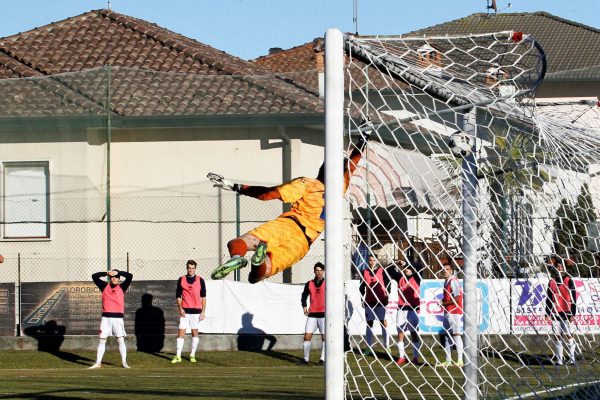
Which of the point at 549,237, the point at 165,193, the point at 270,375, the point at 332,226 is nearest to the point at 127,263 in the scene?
the point at 165,193

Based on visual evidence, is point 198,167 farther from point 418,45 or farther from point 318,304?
point 418,45

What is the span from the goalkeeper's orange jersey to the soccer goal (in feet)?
2.00

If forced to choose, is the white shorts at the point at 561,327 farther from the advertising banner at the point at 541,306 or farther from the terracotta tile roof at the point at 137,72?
the terracotta tile roof at the point at 137,72

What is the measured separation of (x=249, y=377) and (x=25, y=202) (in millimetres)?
7889

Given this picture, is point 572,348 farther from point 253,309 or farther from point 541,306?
point 253,309

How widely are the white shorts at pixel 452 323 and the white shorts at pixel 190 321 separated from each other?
10423 millimetres

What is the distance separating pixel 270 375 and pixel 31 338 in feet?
22.2

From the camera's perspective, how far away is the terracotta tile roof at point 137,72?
23766 mm

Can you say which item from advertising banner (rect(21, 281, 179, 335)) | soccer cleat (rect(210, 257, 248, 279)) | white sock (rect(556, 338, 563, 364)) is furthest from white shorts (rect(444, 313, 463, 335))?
advertising banner (rect(21, 281, 179, 335))

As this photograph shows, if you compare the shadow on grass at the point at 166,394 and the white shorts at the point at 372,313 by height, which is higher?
the white shorts at the point at 372,313

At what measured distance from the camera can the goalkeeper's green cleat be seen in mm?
9344

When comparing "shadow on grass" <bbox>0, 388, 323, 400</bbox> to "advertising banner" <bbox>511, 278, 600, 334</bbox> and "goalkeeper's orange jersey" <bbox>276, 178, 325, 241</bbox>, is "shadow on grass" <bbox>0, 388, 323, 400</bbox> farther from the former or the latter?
"goalkeeper's orange jersey" <bbox>276, 178, 325, 241</bbox>

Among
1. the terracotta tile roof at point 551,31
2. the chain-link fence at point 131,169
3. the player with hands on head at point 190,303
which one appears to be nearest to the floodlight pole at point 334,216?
the player with hands on head at point 190,303

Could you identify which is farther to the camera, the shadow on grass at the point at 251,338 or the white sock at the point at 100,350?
the shadow on grass at the point at 251,338
